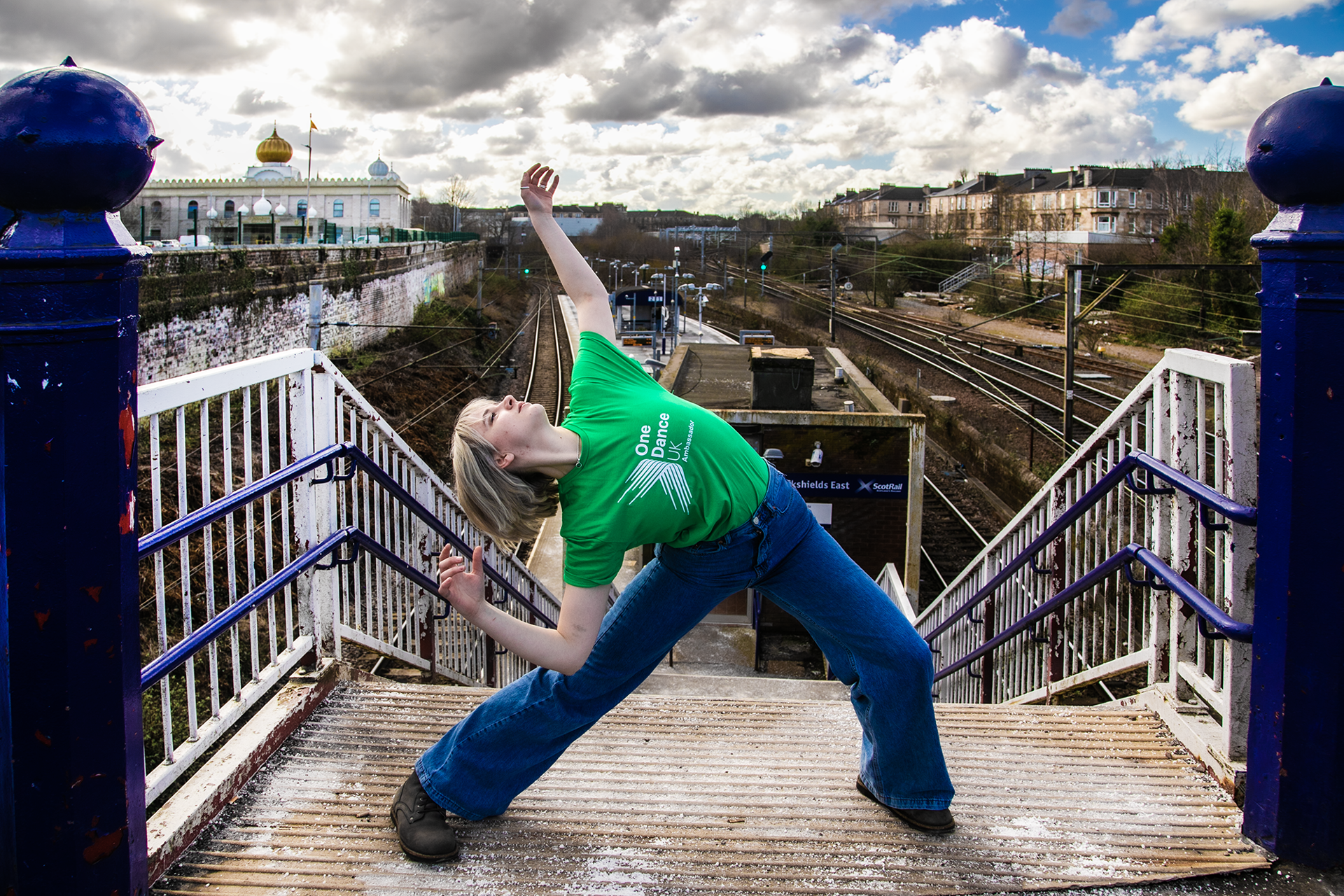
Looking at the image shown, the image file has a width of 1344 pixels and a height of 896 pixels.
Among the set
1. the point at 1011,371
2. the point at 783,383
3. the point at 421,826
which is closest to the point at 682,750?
the point at 421,826

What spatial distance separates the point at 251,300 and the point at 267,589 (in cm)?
1990

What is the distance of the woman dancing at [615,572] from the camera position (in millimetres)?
2021

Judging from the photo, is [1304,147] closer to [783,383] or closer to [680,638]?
[680,638]

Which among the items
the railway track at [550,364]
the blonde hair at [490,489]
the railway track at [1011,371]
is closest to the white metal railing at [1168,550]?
the blonde hair at [490,489]

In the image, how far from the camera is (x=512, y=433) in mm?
2025

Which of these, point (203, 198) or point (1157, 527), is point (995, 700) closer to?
point (1157, 527)

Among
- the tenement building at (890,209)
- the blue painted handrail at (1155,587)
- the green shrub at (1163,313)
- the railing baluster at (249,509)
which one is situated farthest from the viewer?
the tenement building at (890,209)

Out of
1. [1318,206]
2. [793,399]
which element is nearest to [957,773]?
[1318,206]

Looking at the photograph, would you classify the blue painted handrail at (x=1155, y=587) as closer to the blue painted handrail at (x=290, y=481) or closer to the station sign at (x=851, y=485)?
the blue painted handrail at (x=290, y=481)

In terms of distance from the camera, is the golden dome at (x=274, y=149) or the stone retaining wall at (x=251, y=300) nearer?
the stone retaining wall at (x=251, y=300)

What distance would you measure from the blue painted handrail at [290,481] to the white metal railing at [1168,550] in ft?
6.05

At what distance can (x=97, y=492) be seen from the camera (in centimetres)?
173

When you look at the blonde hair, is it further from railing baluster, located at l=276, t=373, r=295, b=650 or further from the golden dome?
the golden dome

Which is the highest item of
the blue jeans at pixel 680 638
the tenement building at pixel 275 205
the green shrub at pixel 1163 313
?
the tenement building at pixel 275 205
